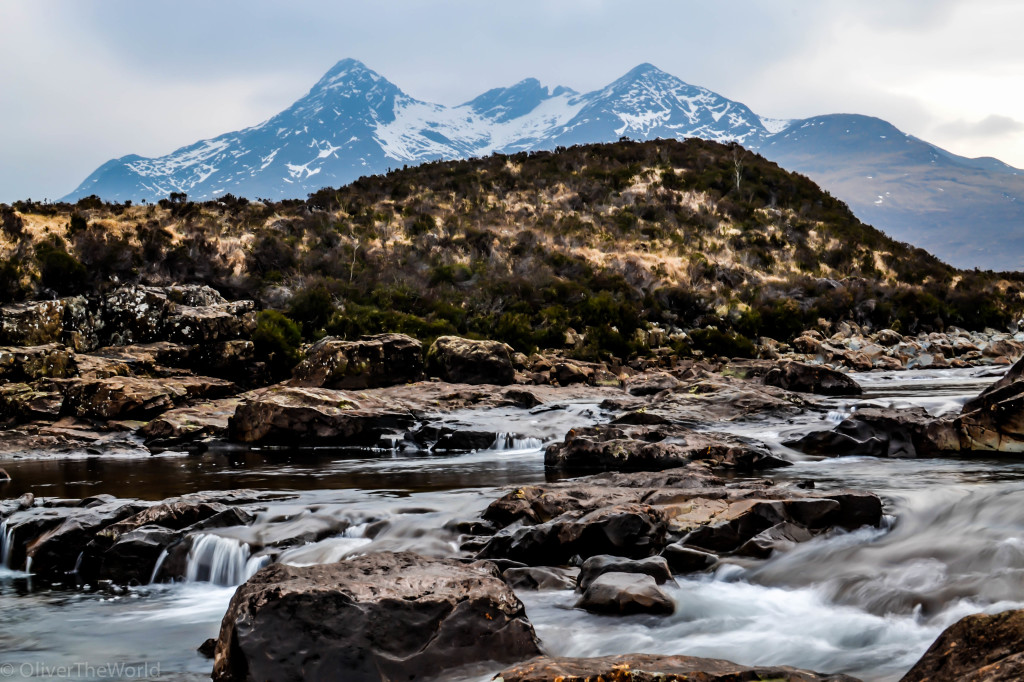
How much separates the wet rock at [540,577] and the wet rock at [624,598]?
0.42 metres

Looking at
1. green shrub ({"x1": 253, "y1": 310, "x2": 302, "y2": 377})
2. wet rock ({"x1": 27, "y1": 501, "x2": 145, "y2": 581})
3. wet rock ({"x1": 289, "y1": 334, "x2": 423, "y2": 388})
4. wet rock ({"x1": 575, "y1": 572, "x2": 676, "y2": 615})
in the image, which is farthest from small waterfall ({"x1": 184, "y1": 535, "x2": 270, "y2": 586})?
green shrub ({"x1": 253, "y1": 310, "x2": 302, "y2": 377})

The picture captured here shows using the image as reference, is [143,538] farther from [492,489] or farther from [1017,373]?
[1017,373]

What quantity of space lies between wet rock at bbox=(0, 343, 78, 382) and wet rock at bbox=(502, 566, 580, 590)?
13194 mm

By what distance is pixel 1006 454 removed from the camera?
9.34 metres

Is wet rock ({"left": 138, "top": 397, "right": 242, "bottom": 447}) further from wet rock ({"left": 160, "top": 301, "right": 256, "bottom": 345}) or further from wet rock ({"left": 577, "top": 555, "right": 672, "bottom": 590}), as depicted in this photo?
wet rock ({"left": 577, "top": 555, "right": 672, "bottom": 590})

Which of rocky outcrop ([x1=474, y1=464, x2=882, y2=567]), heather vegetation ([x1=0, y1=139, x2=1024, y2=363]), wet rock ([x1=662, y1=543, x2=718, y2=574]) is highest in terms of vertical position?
heather vegetation ([x1=0, y1=139, x2=1024, y2=363])

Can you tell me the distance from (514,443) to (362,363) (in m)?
5.81

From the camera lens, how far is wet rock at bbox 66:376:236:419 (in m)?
14.2

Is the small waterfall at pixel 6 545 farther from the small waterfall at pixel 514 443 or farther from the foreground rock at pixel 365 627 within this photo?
the small waterfall at pixel 514 443

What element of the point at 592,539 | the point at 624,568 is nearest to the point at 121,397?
the point at 592,539

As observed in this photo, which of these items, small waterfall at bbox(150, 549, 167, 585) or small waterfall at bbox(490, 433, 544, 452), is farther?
small waterfall at bbox(490, 433, 544, 452)

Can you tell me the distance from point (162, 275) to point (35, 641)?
22.1 metres

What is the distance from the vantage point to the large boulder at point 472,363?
18062 millimetres

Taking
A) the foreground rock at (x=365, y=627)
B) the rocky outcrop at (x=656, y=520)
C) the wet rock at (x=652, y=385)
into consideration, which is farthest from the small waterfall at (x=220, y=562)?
the wet rock at (x=652, y=385)
